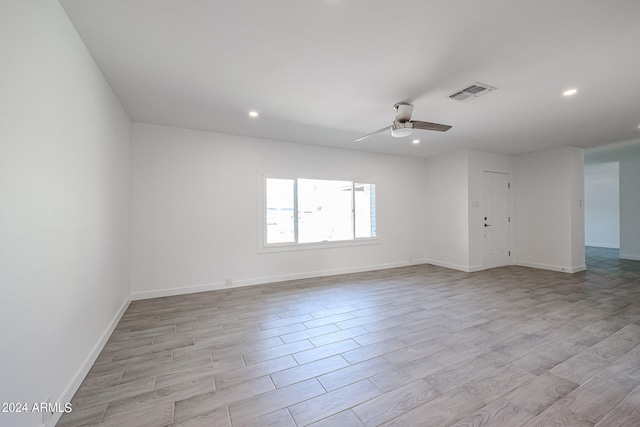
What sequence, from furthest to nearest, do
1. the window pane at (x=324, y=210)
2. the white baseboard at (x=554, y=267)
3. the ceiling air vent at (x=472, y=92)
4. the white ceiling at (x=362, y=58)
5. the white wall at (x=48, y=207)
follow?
1. the white baseboard at (x=554, y=267)
2. the window pane at (x=324, y=210)
3. the ceiling air vent at (x=472, y=92)
4. the white ceiling at (x=362, y=58)
5. the white wall at (x=48, y=207)

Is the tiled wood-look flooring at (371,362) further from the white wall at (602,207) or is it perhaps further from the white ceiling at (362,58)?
the white wall at (602,207)

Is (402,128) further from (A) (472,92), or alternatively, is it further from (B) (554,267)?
(B) (554,267)

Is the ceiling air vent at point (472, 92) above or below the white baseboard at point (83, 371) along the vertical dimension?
→ above

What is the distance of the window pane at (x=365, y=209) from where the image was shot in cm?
582

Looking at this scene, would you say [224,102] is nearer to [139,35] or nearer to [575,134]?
[139,35]

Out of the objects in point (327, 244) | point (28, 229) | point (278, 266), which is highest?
point (28, 229)

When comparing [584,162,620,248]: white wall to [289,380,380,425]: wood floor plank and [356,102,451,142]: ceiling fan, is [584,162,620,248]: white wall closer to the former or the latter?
[356,102,451,142]: ceiling fan

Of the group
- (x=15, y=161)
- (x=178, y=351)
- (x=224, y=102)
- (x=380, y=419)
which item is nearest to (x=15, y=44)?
(x=15, y=161)

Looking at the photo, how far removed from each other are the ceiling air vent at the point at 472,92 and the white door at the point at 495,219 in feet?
11.5

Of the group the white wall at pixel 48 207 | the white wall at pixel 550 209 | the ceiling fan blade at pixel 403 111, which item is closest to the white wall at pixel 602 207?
the white wall at pixel 550 209

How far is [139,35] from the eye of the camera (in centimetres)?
204

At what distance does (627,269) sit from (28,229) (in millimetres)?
9448

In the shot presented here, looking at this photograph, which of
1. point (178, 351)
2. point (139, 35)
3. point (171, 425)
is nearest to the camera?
point (171, 425)

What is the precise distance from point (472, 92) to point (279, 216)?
11.6ft
